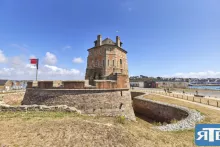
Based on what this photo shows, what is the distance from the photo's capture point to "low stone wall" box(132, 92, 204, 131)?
8.35m

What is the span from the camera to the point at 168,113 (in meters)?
14.7

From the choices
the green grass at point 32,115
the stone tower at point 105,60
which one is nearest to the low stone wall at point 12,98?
the green grass at point 32,115

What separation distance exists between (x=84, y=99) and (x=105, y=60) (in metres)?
8.83

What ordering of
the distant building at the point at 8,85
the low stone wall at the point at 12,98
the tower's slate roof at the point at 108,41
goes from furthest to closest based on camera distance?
the distant building at the point at 8,85 < the tower's slate roof at the point at 108,41 < the low stone wall at the point at 12,98

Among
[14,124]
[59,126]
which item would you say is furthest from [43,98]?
[59,126]

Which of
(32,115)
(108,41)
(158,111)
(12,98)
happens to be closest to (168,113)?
(158,111)

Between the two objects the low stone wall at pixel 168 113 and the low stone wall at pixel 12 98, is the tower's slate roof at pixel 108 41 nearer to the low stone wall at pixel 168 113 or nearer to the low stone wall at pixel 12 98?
the low stone wall at pixel 168 113

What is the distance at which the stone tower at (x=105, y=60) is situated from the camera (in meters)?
21.1

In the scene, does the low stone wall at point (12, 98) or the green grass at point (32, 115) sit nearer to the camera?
the green grass at point (32, 115)

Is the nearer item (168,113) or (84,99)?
(84,99)

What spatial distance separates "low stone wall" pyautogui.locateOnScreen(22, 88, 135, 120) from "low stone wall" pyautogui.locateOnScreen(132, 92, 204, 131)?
456 centimetres

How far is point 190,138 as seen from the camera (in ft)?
21.4

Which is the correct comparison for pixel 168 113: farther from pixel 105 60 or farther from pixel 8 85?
pixel 8 85

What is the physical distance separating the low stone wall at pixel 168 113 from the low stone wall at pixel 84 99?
4561 mm
